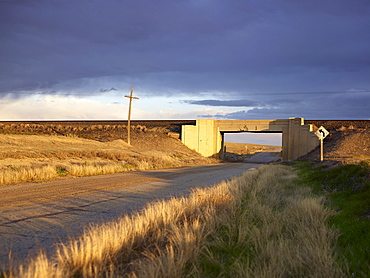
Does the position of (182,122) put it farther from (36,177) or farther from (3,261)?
(3,261)

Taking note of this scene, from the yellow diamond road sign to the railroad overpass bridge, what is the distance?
75.9 ft

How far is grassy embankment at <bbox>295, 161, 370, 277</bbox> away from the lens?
16.3 ft

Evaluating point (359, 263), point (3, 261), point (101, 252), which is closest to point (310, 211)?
point (359, 263)

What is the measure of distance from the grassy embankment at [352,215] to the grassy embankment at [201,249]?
0.23 metres

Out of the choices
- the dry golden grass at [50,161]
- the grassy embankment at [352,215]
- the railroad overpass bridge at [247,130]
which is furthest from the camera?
the railroad overpass bridge at [247,130]

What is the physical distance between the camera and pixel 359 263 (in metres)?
4.81

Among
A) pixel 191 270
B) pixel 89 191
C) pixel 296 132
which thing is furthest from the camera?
pixel 296 132

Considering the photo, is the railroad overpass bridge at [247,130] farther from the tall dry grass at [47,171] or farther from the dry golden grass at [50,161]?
the tall dry grass at [47,171]

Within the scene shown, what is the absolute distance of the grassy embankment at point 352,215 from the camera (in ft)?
16.3

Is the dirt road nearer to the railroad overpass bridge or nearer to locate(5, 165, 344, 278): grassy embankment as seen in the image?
locate(5, 165, 344, 278): grassy embankment

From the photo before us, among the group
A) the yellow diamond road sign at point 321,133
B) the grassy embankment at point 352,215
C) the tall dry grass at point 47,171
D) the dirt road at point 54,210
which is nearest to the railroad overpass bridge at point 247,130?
the yellow diamond road sign at point 321,133

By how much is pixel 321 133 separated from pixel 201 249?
70.7 feet

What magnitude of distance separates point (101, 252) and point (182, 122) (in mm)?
59910

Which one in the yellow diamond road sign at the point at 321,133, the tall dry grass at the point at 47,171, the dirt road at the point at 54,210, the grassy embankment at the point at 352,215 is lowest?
the tall dry grass at the point at 47,171
